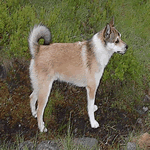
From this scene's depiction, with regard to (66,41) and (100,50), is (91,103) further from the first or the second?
(66,41)

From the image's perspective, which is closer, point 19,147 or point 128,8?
point 19,147

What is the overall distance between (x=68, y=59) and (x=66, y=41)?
41.8 inches

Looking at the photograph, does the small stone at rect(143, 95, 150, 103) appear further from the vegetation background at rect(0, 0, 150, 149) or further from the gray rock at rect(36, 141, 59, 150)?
the gray rock at rect(36, 141, 59, 150)

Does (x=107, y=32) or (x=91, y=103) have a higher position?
(x=107, y=32)

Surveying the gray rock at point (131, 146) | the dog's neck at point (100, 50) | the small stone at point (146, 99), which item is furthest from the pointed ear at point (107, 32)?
the small stone at point (146, 99)

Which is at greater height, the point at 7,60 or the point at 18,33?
the point at 18,33

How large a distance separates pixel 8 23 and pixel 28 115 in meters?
1.96

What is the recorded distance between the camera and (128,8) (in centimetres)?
568

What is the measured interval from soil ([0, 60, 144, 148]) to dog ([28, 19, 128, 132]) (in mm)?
414

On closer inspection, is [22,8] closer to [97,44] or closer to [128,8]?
[97,44]

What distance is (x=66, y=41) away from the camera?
435 centimetres

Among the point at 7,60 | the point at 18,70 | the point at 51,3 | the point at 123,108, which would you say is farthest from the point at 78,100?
the point at 51,3

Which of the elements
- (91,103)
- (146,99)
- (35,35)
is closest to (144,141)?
(91,103)

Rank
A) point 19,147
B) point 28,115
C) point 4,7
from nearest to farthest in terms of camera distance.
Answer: point 19,147 → point 28,115 → point 4,7
